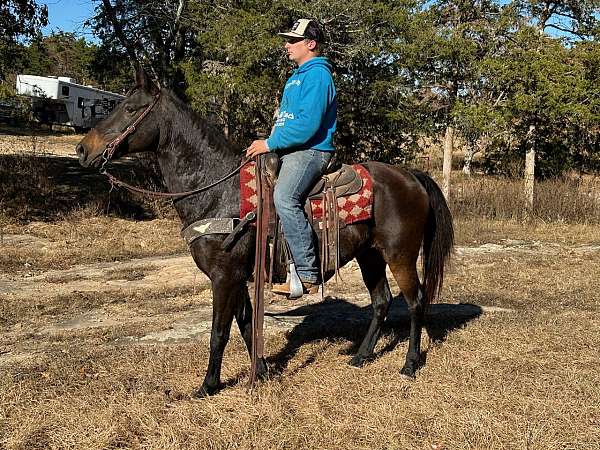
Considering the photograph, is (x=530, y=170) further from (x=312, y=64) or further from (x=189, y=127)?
(x=189, y=127)

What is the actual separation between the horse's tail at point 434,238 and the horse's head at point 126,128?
2430 millimetres

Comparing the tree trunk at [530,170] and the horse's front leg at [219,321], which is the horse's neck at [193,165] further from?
the tree trunk at [530,170]

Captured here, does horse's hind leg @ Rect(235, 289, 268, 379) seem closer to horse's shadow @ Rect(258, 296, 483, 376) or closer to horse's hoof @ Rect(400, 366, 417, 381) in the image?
horse's shadow @ Rect(258, 296, 483, 376)

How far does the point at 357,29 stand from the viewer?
12.9 meters

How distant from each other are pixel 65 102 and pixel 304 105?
120 feet

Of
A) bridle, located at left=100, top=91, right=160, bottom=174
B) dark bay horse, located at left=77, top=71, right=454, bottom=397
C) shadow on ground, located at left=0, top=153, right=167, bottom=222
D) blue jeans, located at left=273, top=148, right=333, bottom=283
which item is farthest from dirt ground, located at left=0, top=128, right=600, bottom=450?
shadow on ground, located at left=0, top=153, right=167, bottom=222

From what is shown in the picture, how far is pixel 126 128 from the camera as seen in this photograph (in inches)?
170

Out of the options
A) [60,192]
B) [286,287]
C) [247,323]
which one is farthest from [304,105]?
[60,192]

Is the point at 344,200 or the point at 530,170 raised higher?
the point at 530,170

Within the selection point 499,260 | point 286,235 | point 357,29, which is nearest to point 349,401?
point 286,235

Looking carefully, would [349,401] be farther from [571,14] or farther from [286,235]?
[571,14]

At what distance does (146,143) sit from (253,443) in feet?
7.48

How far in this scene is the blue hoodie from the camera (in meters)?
4.12

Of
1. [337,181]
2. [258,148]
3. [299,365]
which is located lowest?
[299,365]
